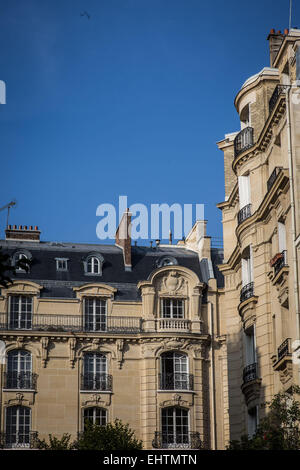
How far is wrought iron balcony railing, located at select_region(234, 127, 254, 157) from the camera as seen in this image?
112 feet

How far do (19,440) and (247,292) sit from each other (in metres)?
16.8

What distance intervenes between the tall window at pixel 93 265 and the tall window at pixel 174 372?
5966mm

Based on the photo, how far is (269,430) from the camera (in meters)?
25.9

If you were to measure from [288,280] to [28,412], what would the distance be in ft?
67.5

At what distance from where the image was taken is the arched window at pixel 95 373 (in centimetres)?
4725

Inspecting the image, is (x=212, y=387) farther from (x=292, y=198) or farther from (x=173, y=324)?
(x=292, y=198)

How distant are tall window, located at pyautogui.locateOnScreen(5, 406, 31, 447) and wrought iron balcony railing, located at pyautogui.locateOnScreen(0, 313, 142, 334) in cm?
384

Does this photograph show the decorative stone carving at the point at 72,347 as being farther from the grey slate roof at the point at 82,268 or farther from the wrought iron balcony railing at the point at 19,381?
the grey slate roof at the point at 82,268

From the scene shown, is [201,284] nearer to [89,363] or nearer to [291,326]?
[89,363]

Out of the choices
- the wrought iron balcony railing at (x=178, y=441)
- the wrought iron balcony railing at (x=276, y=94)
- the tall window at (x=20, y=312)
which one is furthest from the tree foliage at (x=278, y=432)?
the tall window at (x=20, y=312)

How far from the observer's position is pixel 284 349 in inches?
1155

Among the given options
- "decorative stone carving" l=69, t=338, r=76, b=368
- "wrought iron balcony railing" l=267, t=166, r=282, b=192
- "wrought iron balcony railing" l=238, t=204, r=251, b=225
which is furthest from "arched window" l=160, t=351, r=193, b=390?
"wrought iron balcony railing" l=267, t=166, r=282, b=192

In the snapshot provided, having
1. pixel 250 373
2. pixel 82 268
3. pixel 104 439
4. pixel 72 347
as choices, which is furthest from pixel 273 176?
pixel 82 268

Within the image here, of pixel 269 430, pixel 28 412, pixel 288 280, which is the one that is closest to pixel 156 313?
pixel 28 412
